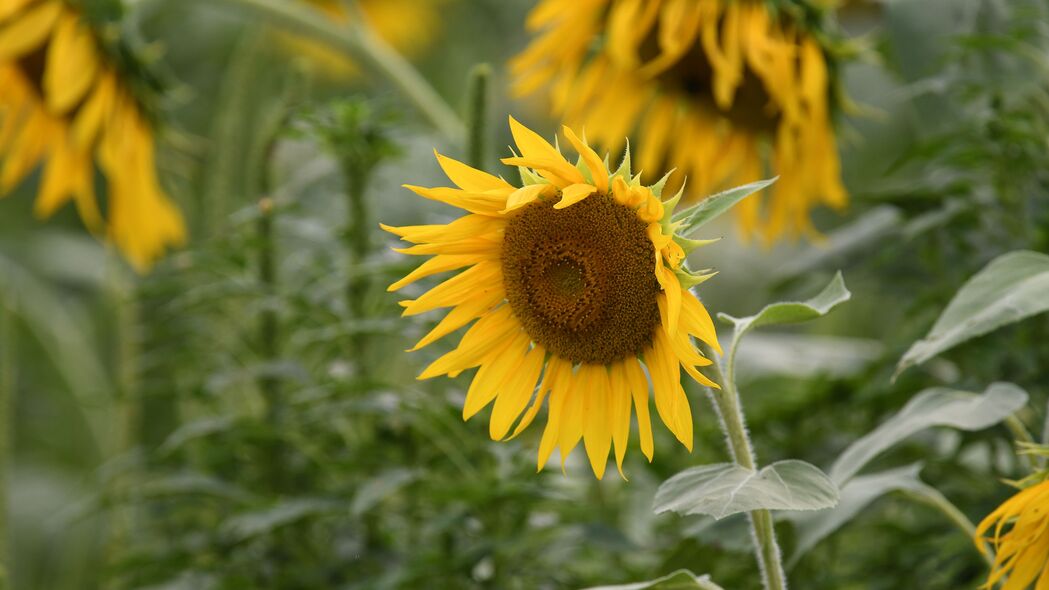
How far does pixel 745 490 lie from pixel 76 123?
82 cm

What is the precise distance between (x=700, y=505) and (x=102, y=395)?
66cm

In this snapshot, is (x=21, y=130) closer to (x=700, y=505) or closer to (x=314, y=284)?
(x=314, y=284)

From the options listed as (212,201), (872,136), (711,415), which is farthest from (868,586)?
(872,136)

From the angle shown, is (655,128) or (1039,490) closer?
(1039,490)

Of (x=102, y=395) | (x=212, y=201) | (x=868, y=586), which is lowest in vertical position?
(x=868, y=586)

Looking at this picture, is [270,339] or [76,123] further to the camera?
[76,123]

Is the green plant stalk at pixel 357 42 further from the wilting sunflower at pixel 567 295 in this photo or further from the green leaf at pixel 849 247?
the wilting sunflower at pixel 567 295

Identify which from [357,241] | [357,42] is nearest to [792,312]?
[357,241]

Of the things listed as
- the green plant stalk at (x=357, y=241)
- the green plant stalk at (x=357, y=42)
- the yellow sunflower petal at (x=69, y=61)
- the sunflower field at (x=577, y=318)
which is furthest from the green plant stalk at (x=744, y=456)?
the yellow sunflower petal at (x=69, y=61)

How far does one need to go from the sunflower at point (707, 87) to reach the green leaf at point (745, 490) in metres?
0.45

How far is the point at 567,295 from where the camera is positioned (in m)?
0.57

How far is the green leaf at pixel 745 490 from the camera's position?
51 cm

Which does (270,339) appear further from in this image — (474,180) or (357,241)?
(474,180)

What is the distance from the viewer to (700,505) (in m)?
0.52
